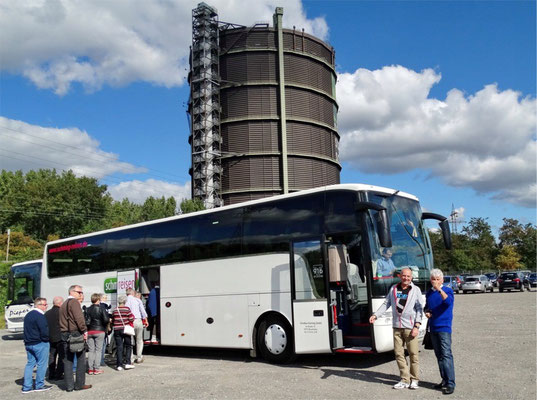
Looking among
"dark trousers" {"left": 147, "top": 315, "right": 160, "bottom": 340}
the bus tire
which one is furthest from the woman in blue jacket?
"dark trousers" {"left": 147, "top": 315, "right": 160, "bottom": 340}

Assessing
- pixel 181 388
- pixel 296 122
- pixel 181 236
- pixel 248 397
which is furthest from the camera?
pixel 296 122

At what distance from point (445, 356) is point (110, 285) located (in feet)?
32.2

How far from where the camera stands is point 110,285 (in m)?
14.2

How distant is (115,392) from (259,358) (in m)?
3.90

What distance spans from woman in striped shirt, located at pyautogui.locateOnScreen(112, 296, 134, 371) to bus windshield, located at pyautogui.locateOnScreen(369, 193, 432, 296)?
5.30 metres

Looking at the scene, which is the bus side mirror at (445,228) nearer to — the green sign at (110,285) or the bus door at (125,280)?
the bus door at (125,280)

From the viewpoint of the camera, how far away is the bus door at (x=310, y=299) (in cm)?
974

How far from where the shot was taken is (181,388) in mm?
8422

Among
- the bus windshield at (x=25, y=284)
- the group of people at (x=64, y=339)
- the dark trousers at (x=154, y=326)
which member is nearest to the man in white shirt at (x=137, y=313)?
the group of people at (x=64, y=339)

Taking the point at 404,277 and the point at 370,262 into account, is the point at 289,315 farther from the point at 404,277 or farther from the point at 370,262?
the point at 404,277

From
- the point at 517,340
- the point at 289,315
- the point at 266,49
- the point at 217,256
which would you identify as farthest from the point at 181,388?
the point at 266,49

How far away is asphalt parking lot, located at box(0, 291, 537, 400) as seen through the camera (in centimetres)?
757

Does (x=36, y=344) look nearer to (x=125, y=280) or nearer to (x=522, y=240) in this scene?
(x=125, y=280)

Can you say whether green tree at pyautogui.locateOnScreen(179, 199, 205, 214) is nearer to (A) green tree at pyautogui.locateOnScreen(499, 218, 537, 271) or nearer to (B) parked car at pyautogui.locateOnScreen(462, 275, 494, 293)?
(B) parked car at pyautogui.locateOnScreen(462, 275, 494, 293)
